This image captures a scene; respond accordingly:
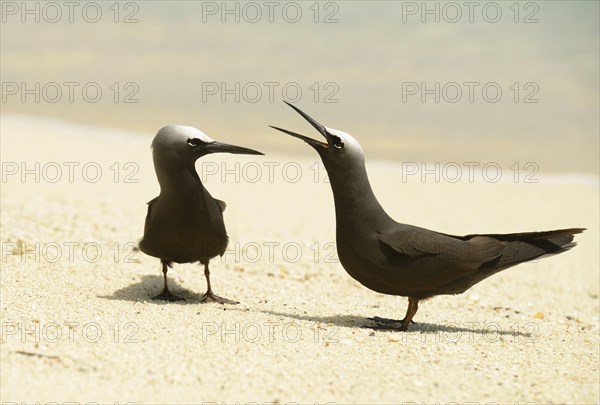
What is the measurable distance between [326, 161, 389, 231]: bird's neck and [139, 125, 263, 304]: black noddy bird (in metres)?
0.75

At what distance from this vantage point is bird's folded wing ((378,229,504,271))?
18.0 ft

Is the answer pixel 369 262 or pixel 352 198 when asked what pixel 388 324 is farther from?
pixel 352 198

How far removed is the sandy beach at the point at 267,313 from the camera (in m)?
4.32

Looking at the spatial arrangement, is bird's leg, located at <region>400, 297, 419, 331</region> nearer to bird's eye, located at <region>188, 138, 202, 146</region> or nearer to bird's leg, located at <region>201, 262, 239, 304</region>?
bird's leg, located at <region>201, 262, 239, 304</region>

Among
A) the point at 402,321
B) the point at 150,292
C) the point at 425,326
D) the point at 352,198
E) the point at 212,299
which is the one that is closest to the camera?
the point at 352,198

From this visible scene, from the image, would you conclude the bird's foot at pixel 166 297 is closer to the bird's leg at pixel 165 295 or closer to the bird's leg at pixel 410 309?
the bird's leg at pixel 165 295

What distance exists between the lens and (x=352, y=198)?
222 inches

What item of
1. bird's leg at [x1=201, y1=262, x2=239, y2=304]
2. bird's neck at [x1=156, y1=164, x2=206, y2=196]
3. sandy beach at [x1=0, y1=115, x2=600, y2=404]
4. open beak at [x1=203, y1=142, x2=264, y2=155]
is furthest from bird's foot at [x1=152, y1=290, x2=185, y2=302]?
open beak at [x1=203, y1=142, x2=264, y2=155]

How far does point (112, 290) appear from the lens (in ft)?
21.7

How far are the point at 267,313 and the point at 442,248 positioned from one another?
5.00ft

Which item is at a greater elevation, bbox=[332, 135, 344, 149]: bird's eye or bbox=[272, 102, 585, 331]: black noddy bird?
bbox=[332, 135, 344, 149]: bird's eye

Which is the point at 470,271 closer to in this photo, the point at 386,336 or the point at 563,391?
the point at 386,336

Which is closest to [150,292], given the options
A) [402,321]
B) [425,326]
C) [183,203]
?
[183,203]

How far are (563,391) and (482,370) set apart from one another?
494 mm
